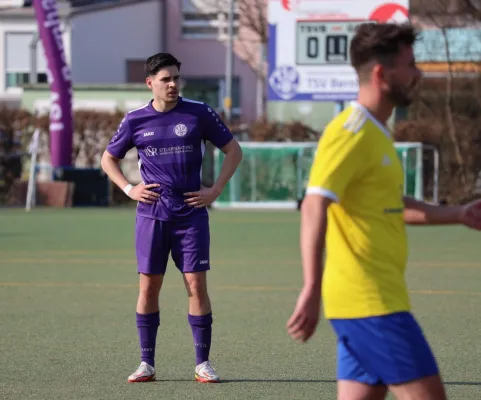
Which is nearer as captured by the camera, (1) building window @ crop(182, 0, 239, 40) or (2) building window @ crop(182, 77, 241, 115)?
(2) building window @ crop(182, 77, 241, 115)

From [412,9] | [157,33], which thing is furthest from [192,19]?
[412,9]

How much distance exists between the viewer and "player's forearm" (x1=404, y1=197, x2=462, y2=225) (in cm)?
501

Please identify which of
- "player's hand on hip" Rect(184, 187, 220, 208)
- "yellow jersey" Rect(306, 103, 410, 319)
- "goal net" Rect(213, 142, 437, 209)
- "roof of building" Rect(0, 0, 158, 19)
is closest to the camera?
"yellow jersey" Rect(306, 103, 410, 319)

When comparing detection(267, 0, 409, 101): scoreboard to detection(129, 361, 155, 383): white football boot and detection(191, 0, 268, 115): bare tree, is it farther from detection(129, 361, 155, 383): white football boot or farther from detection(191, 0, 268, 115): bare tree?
detection(129, 361, 155, 383): white football boot

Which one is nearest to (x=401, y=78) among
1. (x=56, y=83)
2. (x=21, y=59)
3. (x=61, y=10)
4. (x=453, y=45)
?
(x=56, y=83)

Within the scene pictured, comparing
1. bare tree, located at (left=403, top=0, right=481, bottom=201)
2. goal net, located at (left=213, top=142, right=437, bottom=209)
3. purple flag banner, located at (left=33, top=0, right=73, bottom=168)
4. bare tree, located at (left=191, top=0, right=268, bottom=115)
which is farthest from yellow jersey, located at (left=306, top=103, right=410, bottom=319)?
bare tree, located at (left=191, top=0, right=268, bottom=115)

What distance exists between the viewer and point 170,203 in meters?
7.78

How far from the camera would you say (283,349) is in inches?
353

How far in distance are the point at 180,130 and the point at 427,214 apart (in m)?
2.97

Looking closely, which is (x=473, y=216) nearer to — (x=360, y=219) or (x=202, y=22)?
(x=360, y=219)

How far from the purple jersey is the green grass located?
105 cm

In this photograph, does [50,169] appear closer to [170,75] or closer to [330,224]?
[170,75]

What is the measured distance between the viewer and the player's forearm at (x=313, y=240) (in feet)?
14.5

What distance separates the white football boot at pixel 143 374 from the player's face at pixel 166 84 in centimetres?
158
